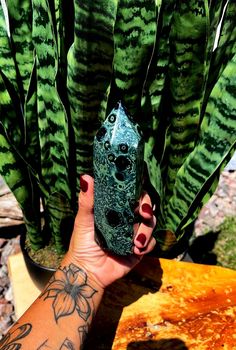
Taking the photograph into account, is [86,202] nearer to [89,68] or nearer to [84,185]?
[84,185]

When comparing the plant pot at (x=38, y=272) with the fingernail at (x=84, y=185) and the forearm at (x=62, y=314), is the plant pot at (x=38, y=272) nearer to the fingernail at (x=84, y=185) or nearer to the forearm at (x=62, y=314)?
the forearm at (x=62, y=314)

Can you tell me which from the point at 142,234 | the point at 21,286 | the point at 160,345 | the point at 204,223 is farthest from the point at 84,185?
the point at 204,223

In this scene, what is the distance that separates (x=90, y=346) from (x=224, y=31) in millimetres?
725

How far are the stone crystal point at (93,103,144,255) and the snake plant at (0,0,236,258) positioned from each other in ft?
0.89

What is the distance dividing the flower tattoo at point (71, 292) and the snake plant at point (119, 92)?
27 centimetres

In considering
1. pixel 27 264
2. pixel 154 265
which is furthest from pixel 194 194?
pixel 27 264

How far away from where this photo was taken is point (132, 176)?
2.70 feet

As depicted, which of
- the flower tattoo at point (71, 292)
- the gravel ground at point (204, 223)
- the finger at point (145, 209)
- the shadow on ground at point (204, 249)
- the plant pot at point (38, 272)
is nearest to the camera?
the finger at point (145, 209)

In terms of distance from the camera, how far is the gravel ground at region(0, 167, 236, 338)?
1668 mm

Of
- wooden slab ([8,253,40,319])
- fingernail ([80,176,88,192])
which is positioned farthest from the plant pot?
fingernail ([80,176,88,192])

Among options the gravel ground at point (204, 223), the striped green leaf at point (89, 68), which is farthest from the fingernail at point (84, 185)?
the gravel ground at point (204, 223)

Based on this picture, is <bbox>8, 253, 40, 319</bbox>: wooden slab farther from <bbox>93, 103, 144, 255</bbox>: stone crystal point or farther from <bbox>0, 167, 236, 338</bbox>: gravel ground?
<bbox>93, 103, 144, 255</bbox>: stone crystal point

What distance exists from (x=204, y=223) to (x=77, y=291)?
109 centimetres

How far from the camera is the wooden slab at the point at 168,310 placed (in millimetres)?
1101
